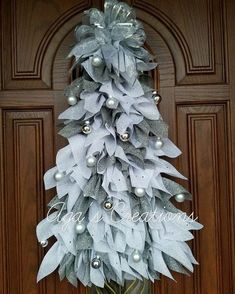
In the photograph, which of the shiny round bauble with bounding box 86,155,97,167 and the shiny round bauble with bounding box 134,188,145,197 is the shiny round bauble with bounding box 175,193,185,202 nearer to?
the shiny round bauble with bounding box 134,188,145,197

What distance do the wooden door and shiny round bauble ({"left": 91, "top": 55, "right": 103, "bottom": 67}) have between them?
0.57 feet

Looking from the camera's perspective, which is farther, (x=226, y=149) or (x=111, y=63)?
(x=226, y=149)

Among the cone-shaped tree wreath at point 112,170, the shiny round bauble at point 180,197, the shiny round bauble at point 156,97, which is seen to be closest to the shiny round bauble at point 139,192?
the cone-shaped tree wreath at point 112,170

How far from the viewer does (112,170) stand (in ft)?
3.42

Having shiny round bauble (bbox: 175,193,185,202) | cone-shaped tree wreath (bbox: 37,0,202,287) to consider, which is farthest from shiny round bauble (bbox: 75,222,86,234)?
shiny round bauble (bbox: 175,193,185,202)

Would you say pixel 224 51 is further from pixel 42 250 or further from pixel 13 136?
pixel 42 250

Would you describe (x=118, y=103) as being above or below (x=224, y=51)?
below

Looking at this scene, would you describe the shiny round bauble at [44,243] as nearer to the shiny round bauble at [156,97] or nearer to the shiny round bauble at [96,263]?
the shiny round bauble at [96,263]

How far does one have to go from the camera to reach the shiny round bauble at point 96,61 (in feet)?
3.31

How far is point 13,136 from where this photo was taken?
118 centimetres

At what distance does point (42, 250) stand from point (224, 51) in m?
0.66

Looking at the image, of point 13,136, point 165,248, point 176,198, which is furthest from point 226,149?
point 13,136

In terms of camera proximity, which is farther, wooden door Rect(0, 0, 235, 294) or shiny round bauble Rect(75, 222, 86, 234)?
wooden door Rect(0, 0, 235, 294)

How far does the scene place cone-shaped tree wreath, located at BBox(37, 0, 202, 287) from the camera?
3.38 feet
